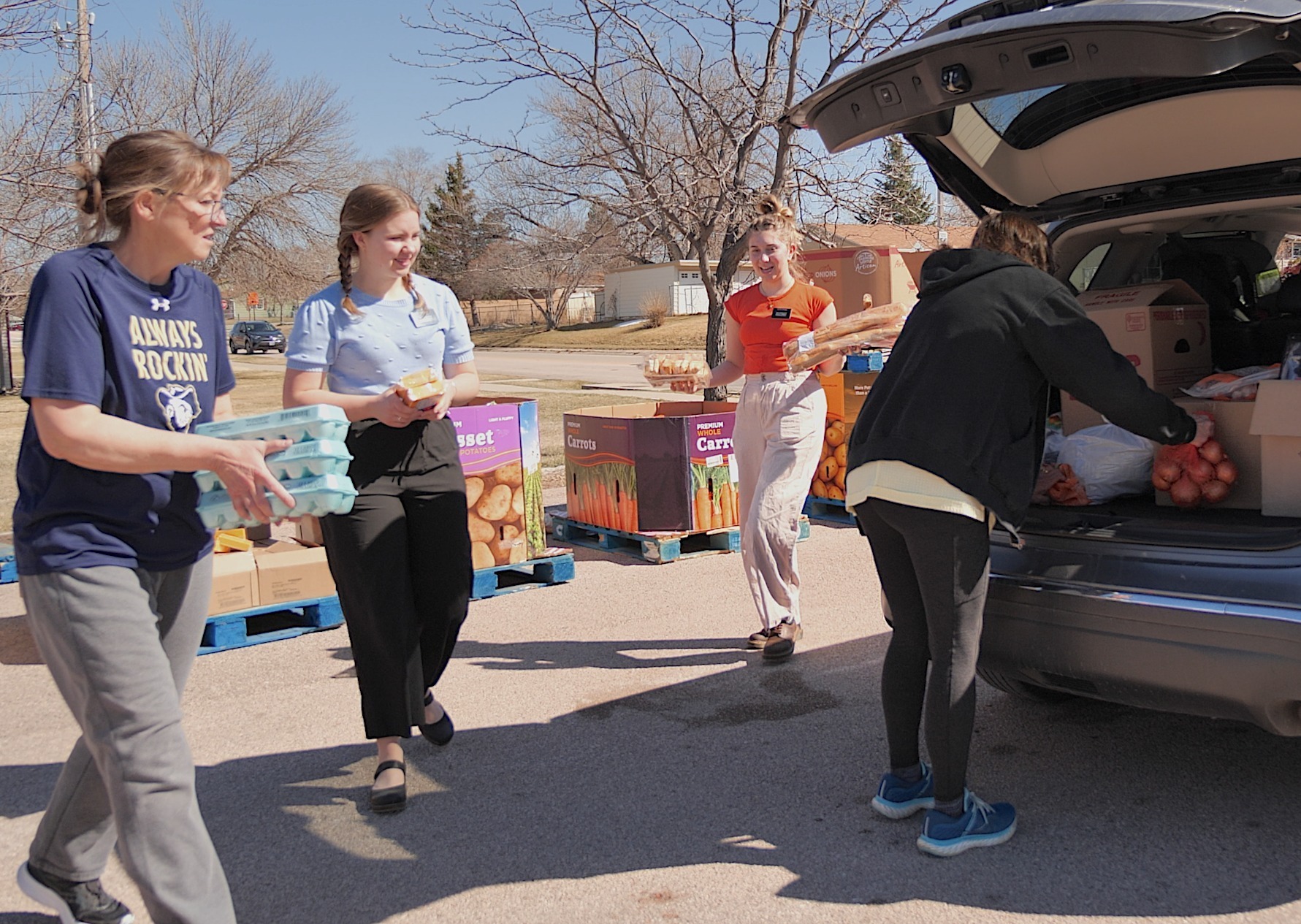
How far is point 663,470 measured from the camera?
7.11m

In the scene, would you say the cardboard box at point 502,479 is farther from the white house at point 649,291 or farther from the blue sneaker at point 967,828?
the white house at point 649,291

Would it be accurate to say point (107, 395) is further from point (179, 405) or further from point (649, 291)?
point (649, 291)

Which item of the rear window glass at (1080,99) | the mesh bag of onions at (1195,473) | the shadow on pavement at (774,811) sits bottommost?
the shadow on pavement at (774,811)

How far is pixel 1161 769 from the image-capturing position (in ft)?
12.4

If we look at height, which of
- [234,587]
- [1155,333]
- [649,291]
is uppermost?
[649,291]

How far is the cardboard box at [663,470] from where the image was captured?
7078 mm

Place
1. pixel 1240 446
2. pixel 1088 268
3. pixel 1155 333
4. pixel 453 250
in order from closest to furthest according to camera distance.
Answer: pixel 1240 446
pixel 1155 333
pixel 1088 268
pixel 453 250

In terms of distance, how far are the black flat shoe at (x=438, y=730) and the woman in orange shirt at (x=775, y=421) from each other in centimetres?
153

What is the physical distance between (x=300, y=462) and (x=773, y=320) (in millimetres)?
2880

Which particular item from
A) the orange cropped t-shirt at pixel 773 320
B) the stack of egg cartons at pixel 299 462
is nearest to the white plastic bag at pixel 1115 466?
the orange cropped t-shirt at pixel 773 320

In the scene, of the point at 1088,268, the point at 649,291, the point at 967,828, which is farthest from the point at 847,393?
the point at 649,291

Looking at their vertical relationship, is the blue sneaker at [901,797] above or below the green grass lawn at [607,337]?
below

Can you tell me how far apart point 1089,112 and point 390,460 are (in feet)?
8.58

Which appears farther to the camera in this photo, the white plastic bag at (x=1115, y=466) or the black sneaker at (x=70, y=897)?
the white plastic bag at (x=1115, y=466)
